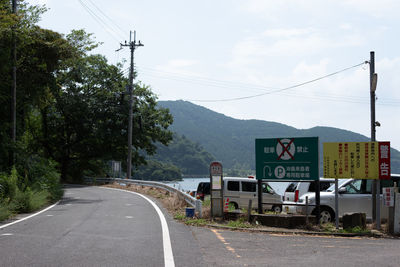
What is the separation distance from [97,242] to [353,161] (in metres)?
8.23

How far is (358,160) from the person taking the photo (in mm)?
13727

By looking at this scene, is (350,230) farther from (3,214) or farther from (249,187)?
(3,214)

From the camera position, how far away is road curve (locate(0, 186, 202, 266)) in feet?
25.0

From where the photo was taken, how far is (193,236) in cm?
1100

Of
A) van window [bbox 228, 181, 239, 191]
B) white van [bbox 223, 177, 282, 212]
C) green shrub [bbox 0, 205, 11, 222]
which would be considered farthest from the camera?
van window [bbox 228, 181, 239, 191]

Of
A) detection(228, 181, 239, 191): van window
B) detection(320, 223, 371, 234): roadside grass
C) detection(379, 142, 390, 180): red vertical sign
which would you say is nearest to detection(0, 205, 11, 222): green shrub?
detection(320, 223, 371, 234): roadside grass

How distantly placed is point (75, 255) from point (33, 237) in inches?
106

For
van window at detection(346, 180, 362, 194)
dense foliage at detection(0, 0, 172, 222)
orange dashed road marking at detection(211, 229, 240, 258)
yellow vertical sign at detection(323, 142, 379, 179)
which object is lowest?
orange dashed road marking at detection(211, 229, 240, 258)

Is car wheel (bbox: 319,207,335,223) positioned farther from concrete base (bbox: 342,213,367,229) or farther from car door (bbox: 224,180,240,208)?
car door (bbox: 224,180,240,208)

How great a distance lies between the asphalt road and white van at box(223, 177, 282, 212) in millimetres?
8758

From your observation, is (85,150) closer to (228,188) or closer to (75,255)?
(228,188)

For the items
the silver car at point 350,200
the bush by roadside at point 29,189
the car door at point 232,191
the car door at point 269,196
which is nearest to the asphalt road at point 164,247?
the bush by roadside at point 29,189

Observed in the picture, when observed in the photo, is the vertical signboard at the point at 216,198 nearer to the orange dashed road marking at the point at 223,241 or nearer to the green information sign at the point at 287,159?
the green information sign at the point at 287,159

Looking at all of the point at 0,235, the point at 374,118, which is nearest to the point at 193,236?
the point at 0,235
